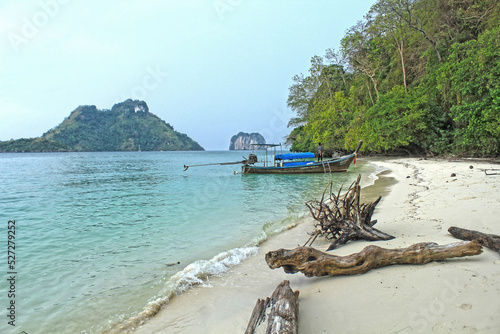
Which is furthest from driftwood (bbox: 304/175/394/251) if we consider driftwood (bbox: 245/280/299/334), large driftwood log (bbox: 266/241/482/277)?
driftwood (bbox: 245/280/299/334)

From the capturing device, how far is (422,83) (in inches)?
985

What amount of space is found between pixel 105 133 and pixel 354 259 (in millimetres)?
150839

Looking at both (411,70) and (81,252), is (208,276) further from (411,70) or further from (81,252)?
(411,70)

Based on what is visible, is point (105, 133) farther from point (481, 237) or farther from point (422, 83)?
point (481, 237)

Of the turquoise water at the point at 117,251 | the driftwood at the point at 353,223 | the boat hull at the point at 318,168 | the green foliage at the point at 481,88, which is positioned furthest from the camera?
the boat hull at the point at 318,168

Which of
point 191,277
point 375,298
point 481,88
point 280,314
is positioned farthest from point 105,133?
point 375,298

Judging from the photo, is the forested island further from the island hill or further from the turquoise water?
the island hill

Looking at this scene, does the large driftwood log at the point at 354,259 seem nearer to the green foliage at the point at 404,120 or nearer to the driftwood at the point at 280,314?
the driftwood at the point at 280,314

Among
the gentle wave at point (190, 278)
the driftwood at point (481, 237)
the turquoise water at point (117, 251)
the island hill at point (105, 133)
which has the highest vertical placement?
the island hill at point (105, 133)

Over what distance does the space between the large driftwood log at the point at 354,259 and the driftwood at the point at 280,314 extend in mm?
431

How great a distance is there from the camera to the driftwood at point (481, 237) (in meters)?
3.56

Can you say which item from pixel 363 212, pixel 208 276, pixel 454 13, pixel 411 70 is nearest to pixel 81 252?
pixel 208 276

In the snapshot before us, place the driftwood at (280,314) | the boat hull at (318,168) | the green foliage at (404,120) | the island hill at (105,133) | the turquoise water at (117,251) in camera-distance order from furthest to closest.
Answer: the island hill at (105,133), the green foliage at (404,120), the boat hull at (318,168), the turquoise water at (117,251), the driftwood at (280,314)

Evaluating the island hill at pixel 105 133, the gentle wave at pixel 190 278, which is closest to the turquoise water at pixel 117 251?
the gentle wave at pixel 190 278
